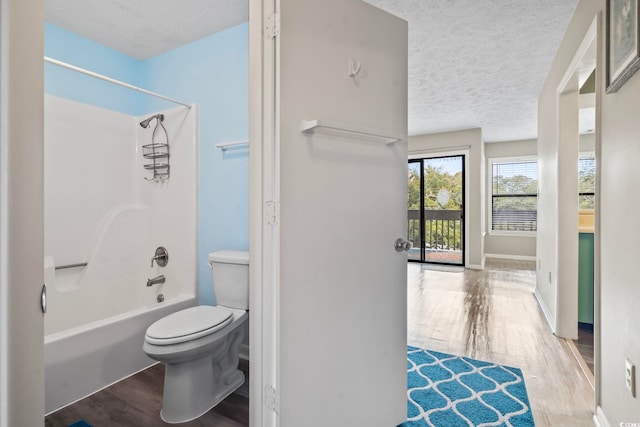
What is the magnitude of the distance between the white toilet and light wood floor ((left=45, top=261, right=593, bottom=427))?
89 millimetres

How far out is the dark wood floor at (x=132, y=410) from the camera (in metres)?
1.71

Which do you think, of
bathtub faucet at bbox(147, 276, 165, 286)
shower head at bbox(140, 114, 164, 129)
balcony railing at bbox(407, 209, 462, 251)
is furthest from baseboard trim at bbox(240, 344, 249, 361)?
balcony railing at bbox(407, 209, 462, 251)

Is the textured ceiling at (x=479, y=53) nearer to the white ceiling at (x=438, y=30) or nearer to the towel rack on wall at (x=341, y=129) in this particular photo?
the white ceiling at (x=438, y=30)

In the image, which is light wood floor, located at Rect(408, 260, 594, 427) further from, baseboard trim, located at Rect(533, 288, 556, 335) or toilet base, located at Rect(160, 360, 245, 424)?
toilet base, located at Rect(160, 360, 245, 424)

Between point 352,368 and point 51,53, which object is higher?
point 51,53

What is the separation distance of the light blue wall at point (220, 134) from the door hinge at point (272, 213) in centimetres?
116

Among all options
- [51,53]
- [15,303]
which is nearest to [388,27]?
[15,303]

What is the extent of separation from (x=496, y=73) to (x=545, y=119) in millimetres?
780

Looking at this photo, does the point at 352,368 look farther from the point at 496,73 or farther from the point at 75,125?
the point at 496,73

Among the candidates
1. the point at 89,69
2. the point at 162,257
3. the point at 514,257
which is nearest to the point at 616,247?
the point at 162,257

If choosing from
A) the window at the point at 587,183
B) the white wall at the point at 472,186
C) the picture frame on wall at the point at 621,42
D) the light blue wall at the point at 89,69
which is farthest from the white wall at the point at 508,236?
the light blue wall at the point at 89,69

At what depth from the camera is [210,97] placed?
261cm

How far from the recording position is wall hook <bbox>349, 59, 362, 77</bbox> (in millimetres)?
1453

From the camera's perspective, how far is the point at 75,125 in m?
2.52
